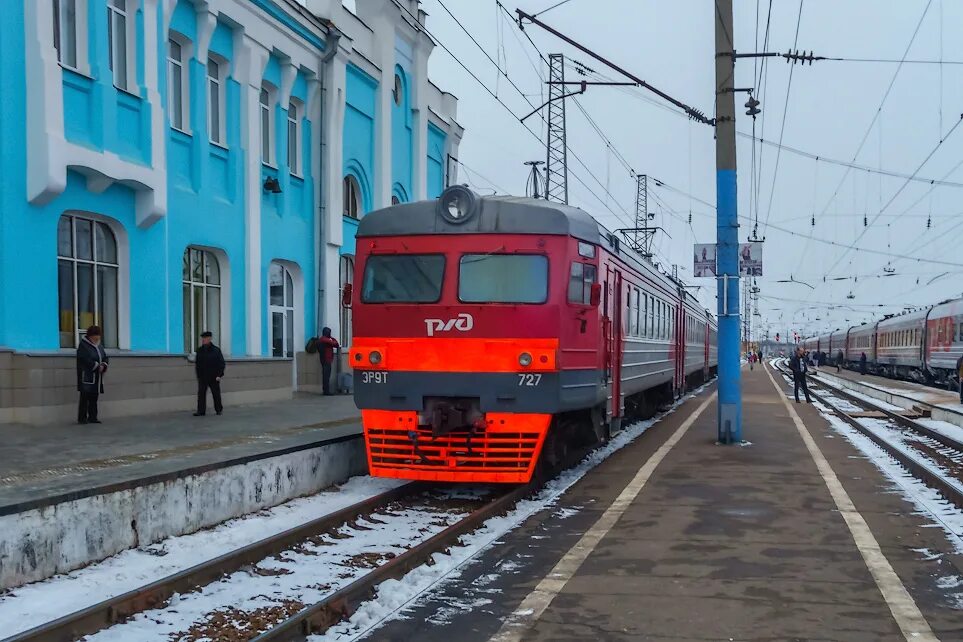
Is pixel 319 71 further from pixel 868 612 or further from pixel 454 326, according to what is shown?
pixel 868 612

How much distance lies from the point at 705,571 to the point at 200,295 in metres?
12.7

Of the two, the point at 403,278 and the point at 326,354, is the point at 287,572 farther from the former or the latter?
the point at 326,354

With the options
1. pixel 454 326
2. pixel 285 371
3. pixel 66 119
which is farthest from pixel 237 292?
pixel 454 326

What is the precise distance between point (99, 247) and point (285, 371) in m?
5.63

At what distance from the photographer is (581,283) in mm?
10062

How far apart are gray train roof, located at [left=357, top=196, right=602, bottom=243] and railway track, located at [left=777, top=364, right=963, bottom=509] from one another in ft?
16.1

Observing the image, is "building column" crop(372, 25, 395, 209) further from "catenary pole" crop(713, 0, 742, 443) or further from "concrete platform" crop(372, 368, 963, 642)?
"concrete platform" crop(372, 368, 963, 642)

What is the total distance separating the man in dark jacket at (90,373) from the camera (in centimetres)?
1241

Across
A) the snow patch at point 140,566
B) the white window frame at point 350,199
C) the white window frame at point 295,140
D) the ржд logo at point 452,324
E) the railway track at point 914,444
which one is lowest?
the railway track at point 914,444

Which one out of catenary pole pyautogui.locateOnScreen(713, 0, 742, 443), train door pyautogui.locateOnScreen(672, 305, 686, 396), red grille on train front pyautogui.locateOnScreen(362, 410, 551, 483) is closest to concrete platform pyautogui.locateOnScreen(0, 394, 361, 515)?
red grille on train front pyautogui.locateOnScreen(362, 410, 551, 483)

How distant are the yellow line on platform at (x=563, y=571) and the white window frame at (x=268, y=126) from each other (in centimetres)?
1159

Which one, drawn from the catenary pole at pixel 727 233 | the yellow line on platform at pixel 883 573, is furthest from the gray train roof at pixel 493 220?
the catenary pole at pixel 727 233

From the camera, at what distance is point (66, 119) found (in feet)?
42.3

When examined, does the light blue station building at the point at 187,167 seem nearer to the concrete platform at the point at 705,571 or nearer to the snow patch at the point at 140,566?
the snow patch at the point at 140,566
